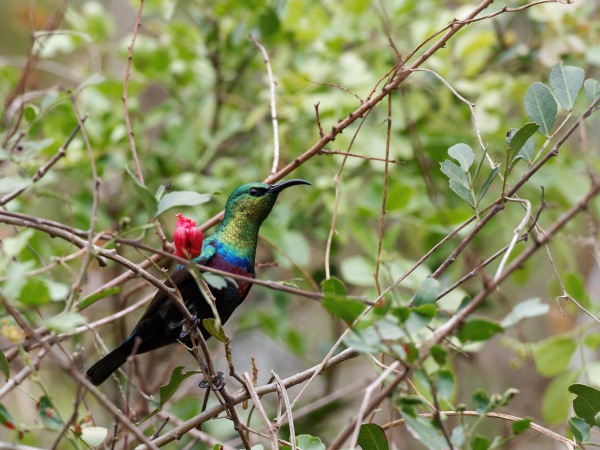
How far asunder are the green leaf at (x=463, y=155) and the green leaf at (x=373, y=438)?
586 millimetres

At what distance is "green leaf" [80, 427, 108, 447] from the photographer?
1589 mm

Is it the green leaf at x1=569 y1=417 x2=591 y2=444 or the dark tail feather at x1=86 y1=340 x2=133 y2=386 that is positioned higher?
the green leaf at x1=569 y1=417 x2=591 y2=444

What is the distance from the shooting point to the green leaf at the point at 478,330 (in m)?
1.22

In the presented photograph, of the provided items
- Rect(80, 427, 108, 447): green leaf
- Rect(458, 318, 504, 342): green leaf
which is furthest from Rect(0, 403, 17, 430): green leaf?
Rect(458, 318, 504, 342): green leaf

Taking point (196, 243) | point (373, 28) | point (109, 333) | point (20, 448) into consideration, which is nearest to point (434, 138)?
point (373, 28)

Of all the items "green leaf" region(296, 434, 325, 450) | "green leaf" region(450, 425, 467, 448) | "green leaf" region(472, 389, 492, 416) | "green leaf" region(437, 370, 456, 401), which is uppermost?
"green leaf" region(437, 370, 456, 401)

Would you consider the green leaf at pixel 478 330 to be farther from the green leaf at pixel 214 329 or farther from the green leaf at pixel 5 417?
the green leaf at pixel 5 417

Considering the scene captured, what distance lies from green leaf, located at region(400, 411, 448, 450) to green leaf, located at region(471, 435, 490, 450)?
0.07 metres

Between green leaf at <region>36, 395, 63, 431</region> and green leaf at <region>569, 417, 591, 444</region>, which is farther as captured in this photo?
green leaf at <region>569, 417, 591, 444</region>

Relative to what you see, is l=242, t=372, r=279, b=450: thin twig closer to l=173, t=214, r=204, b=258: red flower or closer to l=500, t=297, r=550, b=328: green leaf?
l=173, t=214, r=204, b=258: red flower

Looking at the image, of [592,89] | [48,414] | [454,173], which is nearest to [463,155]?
[454,173]

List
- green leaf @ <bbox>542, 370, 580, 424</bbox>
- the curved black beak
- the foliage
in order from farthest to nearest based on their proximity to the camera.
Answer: the foliage
green leaf @ <bbox>542, 370, 580, 424</bbox>
the curved black beak

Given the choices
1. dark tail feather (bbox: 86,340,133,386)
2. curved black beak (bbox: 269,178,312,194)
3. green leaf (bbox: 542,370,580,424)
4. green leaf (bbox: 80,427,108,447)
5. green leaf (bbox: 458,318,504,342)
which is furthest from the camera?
green leaf (bbox: 542,370,580,424)

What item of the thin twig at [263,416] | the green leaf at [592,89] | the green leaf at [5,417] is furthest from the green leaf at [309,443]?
the green leaf at [592,89]
